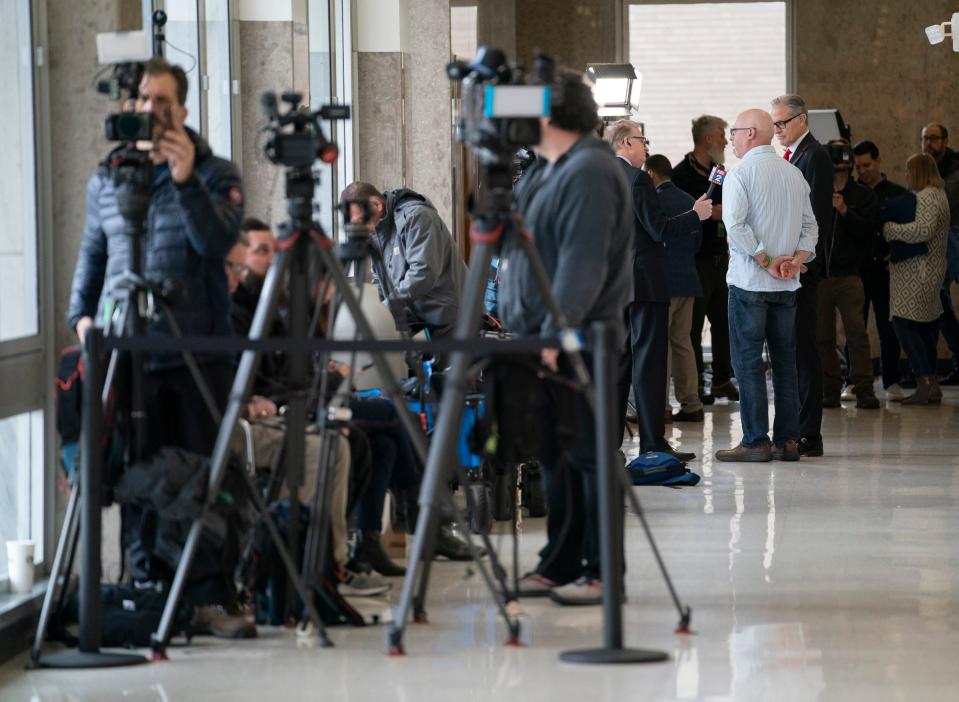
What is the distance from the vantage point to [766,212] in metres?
7.68

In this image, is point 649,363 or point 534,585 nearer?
point 534,585

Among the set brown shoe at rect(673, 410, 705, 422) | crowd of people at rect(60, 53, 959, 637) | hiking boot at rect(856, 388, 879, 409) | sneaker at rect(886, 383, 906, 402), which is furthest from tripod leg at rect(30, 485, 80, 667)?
sneaker at rect(886, 383, 906, 402)

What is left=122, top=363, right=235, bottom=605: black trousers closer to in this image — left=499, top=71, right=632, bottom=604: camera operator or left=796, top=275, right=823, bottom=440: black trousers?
left=499, top=71, right=632, bottom=604: camera operator

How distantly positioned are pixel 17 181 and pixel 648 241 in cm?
363

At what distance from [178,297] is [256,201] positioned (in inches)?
117

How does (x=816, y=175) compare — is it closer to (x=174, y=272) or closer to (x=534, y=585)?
(x=534, y=585)

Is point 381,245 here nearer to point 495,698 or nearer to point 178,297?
point 178,297

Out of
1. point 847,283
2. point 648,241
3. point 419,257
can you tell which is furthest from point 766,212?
point 847,283

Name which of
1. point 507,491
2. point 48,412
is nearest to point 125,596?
point 48,412

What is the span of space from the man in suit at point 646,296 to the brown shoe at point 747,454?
24.5 inches

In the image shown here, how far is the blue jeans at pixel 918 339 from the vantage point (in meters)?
11.0

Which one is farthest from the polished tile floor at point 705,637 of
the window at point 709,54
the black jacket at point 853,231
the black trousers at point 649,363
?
the window at point 709,54

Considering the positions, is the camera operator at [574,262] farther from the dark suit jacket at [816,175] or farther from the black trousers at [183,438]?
the dark suit jacket at [816,175]

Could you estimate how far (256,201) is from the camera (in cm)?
693
